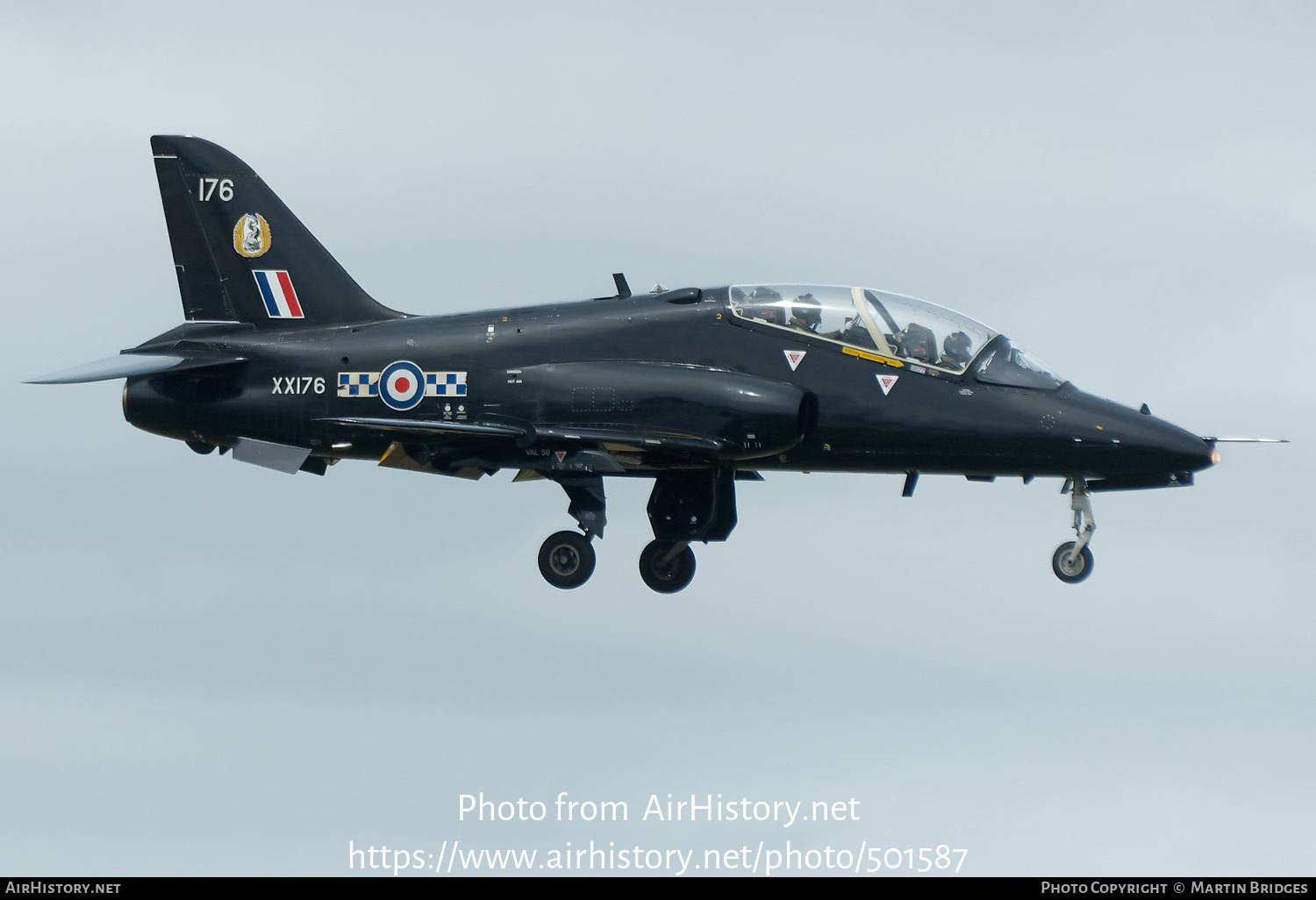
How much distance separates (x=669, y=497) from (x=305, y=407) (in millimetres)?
5765

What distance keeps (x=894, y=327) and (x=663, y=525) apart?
15.8 feet

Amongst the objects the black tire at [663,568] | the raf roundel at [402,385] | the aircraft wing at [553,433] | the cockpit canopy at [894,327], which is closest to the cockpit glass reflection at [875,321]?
the cockpit canopy at [894,327]

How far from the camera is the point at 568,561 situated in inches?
1101

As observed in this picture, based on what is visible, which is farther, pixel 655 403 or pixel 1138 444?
pixel 655 403

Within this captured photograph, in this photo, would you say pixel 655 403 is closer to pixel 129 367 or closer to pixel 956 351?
pixel 956 351

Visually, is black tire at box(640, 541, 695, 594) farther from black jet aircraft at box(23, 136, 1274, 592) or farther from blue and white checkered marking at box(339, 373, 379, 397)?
blue and white checkered marking at box(339, 373, 379, 397)

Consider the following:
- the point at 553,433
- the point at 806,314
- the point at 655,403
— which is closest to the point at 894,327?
the point at 806,314

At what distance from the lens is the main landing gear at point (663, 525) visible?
91.7 feet

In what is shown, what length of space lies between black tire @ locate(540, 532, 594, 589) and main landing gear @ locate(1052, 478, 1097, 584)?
22.8 feet

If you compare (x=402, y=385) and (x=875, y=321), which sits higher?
(x=875, y=321)

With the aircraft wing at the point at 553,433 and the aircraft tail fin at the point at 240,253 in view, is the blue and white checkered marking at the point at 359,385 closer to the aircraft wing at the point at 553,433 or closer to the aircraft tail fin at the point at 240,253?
the aircraft wing at the point at 553,433

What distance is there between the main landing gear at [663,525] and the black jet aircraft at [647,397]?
30mm

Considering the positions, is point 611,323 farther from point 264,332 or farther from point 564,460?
point 264,332

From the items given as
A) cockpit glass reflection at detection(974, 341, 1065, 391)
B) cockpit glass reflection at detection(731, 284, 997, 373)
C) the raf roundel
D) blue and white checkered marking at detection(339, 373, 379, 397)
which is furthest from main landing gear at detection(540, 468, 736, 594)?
cockpit glass reflection at detection(974, 341, 1065, 391)
